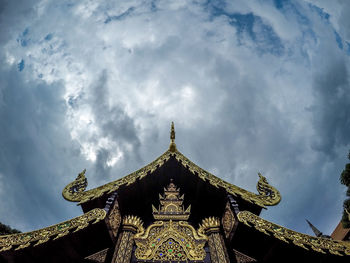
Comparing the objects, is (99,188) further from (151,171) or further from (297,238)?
(297,238)

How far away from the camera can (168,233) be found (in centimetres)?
524

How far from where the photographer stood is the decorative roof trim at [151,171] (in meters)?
5.38

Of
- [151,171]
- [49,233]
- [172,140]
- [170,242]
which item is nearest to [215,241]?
[170,242]

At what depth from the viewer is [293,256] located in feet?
15.4

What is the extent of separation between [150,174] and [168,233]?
→ 1842 millimetres

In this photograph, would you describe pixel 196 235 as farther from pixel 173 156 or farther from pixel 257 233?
pixel 173 156

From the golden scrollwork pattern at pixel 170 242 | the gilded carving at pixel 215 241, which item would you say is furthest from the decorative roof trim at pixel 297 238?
the golden scrollwork pattern at pixel 170 242

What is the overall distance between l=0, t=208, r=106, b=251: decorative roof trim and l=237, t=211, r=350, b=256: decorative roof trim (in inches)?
124

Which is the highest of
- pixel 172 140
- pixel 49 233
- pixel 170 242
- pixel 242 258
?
pixel 172 140

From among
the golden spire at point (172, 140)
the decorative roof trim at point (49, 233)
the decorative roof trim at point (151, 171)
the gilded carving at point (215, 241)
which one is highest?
the golden spire at point (172, 140)

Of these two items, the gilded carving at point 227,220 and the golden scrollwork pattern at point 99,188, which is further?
the golden scrollwork pattern at point 99,188

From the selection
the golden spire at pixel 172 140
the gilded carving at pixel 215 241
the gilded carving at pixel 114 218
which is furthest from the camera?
the golden spire at pixel 172 140

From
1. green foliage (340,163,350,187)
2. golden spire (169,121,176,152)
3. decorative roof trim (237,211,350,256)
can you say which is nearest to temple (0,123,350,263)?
decorative roof trim (237,211,350,256)

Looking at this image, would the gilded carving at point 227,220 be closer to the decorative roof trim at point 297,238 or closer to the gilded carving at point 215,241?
the gilded carving at point 215,241
